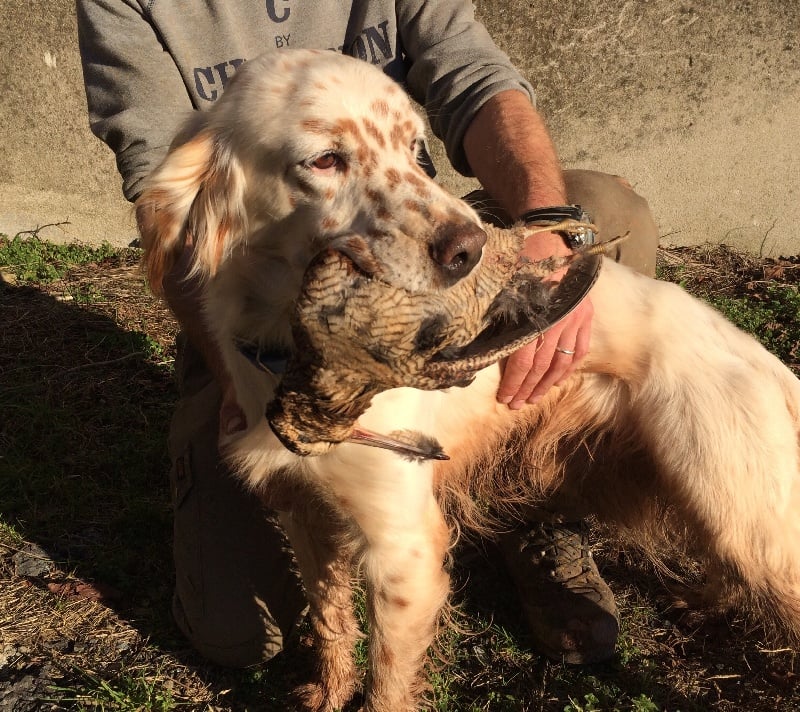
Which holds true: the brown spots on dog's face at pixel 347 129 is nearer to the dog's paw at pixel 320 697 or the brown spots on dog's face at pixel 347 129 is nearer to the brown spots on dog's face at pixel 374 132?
the brown spots on dog's face at pixel 374 132

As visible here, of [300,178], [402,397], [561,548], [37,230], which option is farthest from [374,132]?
[37,230]

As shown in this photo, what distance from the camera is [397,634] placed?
6.90 ft

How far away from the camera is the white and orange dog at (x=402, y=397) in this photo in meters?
1.78

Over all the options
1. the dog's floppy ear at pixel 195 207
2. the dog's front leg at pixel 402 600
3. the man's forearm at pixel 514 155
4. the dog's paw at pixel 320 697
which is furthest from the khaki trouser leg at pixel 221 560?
the man's forearm at pixel 514 155

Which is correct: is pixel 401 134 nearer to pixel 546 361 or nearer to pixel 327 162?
pixel 327 162

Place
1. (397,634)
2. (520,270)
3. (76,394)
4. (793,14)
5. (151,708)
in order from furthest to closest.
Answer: (793,14) < (76,394) < (151,708) < (397,634) < (520,270)

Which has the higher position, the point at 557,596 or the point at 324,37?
the point at 324,37

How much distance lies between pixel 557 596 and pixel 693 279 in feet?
7.78

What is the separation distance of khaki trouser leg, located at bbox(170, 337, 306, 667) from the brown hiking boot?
833 millimetres

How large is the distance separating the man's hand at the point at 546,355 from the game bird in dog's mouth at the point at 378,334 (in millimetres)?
504

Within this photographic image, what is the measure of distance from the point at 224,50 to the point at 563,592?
2230 millimetres

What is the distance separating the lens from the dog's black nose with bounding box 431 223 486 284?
152 centimetres

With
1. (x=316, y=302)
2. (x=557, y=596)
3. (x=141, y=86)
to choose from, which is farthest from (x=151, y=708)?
(x=141, y=86)

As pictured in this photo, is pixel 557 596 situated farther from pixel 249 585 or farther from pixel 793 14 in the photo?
pixel 793 14
